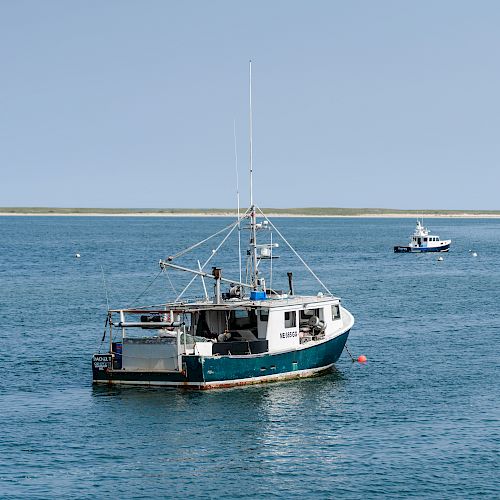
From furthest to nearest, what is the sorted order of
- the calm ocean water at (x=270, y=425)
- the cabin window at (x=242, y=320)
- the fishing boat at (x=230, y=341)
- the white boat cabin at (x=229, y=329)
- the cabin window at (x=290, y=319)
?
the cabin window at (x=242, y=320) < the cabin window at (x=290, y=319) < the white boat cabin at (x=229, y=329) < the fishing boat at (x=230, y=341) < the calm ocean water at (x=270, y=425)

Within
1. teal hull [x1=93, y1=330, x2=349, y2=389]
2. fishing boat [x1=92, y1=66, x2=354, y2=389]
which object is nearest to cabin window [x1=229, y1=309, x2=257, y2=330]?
fishing boat [x1=92, y1=66, x2=354, y2=389]

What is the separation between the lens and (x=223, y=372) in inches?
1758

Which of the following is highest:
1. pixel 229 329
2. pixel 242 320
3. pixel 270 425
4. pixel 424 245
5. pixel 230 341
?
pixel 424 245

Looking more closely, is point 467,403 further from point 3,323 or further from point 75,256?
point 75,256

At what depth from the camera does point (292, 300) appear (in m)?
49.7

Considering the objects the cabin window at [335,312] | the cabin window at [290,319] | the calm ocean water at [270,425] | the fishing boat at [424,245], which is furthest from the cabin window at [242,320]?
the fishing boat at [424,245]

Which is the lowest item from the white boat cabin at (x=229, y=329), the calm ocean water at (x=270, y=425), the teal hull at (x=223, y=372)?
the calm ocean water at (x=270, y=425)

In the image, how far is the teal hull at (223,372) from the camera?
44250mm

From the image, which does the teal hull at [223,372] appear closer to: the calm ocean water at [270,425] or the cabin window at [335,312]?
the calm ocean water at [270,425]

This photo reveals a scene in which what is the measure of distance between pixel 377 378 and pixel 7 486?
22224 millimetres

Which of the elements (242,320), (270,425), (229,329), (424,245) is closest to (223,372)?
(229,329)

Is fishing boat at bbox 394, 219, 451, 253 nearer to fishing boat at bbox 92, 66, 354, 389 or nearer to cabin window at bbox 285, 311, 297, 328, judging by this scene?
fishing boat at bbox 92, 66, 354, 389

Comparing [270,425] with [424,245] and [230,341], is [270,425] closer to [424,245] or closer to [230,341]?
[230,341]

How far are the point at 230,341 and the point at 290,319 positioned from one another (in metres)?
3.14
